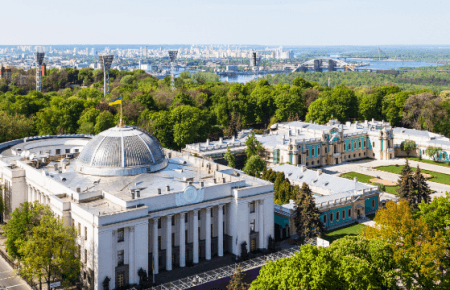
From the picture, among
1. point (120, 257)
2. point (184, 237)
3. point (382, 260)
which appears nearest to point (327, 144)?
point (184, 237)

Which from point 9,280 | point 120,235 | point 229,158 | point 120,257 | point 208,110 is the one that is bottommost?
point 9,280

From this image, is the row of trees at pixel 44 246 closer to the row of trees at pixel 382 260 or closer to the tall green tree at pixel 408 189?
the row of trees at pixel 382 260

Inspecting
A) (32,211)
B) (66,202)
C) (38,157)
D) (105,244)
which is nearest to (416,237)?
(105,244)

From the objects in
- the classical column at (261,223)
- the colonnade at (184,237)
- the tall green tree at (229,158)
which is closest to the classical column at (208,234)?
the colonnade at (184,237)

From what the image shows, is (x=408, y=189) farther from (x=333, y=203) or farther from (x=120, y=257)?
(x=120, y=257)

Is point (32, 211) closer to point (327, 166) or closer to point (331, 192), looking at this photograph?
point (331, 192)
